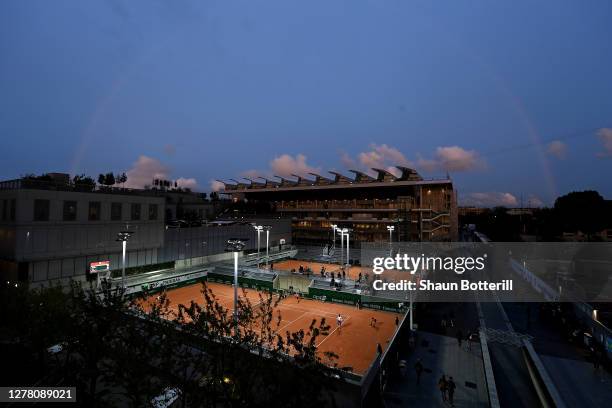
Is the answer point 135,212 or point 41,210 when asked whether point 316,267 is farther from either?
point 41,210

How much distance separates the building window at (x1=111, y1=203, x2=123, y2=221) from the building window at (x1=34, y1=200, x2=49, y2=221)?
6400 millimetres

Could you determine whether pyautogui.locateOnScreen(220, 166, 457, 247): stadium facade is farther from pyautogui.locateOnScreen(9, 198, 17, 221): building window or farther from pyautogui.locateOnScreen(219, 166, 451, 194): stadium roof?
pyautogui.locateOnScreen(9, 198, 17, 221): building window

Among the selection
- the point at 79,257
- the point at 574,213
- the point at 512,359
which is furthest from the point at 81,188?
the point at 574,213

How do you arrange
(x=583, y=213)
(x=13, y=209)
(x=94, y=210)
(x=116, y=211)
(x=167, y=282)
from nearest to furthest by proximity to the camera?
(x=13, y=209)
(x=94, y=210)
(x=116, y=211)
(x=167, y=282)
(x=583, y=213)

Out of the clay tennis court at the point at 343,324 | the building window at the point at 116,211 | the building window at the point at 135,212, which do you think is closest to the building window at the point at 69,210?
the building window at the point at 116,211

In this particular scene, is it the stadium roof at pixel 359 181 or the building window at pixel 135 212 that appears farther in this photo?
the stadium roof at pixel 359 181

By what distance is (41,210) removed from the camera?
1183 inches

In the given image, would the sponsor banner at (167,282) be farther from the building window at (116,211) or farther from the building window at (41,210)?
the building window at (41,210)

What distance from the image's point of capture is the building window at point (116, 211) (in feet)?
119

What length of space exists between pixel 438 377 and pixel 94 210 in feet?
119

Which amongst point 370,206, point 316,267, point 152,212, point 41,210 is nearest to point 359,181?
point 370,206

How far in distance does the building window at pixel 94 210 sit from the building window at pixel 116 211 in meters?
1.45

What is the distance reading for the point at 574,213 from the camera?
58.5 metres

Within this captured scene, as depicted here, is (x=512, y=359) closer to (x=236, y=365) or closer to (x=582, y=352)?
(x=582, y=352)
